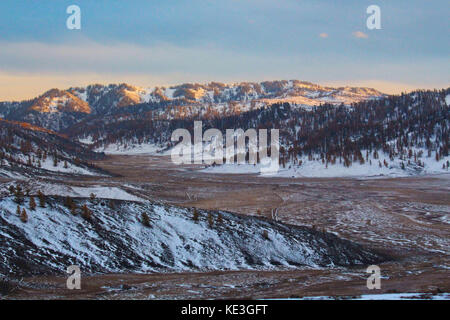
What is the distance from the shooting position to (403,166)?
354ft

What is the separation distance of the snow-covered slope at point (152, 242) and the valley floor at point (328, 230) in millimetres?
1877

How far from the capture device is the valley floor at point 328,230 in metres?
19.7

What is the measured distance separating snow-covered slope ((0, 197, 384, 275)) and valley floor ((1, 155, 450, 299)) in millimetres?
1877

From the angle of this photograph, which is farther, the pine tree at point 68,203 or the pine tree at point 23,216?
the pine tree at point 68,203

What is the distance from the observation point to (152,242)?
27562mm

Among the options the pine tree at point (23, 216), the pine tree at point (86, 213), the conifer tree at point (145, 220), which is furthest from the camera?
the conifer tree at point (145, 220)

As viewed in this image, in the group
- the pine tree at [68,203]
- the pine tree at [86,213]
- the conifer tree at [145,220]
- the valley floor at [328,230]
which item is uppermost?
the pine tree at [68,203]

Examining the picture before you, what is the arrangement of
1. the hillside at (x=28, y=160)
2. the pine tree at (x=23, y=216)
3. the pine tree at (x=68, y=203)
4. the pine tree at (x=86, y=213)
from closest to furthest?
1. the pine tree at (x=23, y=216)
2. the pine tree at (x=86, y=213)
3. the pine tree at (x=68, y=203)
4. the hillside at (x=28, y=160)

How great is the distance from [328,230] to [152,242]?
63.8 ft

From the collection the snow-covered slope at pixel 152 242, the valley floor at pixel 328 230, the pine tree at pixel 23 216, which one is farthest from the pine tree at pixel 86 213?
the valley floor at pixel 328 230

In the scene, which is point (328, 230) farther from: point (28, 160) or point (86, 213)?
point (28, 160)

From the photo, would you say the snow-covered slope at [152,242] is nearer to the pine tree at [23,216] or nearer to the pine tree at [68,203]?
the pine tree at [23,216]

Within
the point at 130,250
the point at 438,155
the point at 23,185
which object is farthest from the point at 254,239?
the point at 438,155
